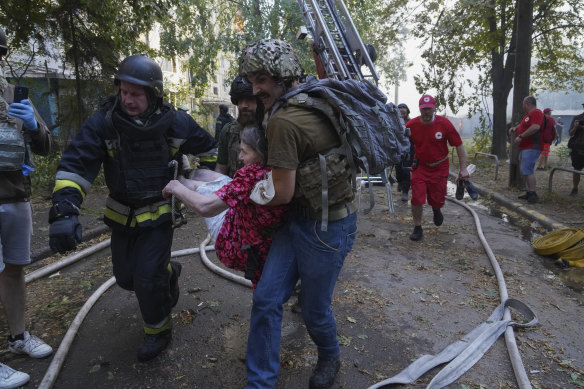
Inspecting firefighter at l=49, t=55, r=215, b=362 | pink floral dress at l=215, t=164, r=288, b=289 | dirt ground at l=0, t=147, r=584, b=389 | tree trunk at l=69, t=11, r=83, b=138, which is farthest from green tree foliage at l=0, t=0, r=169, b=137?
pink floral dress at l=215, t=164, r=288, b=289

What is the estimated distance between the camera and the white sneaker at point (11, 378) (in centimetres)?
263

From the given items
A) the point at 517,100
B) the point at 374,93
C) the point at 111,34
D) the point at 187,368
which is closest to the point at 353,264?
the point at 187,368

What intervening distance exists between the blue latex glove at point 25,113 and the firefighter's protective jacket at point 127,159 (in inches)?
11.4

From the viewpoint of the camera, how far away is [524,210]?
24.9 ft

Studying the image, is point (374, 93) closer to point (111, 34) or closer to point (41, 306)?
point (41, 306)

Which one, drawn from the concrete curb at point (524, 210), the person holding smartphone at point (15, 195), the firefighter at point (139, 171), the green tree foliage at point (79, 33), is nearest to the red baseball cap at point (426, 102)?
the concrete curb at point (524, 210)

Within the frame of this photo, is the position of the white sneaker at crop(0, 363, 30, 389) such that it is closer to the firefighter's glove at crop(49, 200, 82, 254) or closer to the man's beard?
the firefighter's glove at crop(49, 200, 82, 254)

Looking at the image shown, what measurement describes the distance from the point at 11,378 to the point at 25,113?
67.0 inches

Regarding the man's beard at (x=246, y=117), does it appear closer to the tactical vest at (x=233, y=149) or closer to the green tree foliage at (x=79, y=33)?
the tactical vest at (x=233, y=149)

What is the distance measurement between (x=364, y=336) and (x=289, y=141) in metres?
2.03

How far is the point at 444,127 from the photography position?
573 centimetres

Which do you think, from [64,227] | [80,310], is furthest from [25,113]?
[80,310]

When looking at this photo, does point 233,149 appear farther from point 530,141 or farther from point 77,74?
point 77,74

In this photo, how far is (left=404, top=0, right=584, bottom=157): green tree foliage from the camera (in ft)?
41.7
